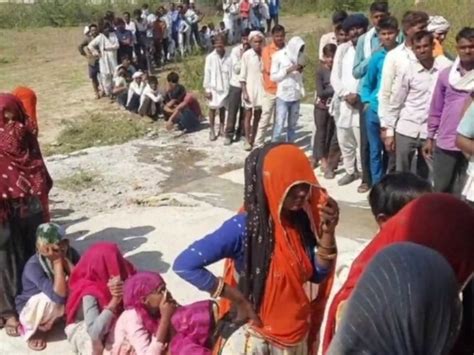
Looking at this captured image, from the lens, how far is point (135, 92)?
12.6m

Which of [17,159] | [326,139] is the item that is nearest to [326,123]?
[326,139]

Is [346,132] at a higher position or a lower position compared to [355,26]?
lower

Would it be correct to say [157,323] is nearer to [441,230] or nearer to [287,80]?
[441,230]

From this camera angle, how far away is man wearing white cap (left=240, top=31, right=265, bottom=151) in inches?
355

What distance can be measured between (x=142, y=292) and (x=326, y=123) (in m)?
4.07

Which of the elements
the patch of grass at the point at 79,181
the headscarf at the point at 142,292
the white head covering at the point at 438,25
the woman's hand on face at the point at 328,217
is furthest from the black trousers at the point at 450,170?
the patch of grass at the point at 79,181

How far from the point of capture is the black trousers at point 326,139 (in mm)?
7801

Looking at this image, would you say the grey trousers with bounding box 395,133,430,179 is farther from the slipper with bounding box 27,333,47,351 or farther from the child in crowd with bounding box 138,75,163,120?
the child in crowd with bounding box 138,75,163,120

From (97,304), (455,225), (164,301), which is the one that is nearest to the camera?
(455,225)

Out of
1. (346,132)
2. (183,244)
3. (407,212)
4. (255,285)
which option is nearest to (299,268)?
(255,285)

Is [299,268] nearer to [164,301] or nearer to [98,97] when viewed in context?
[164,301]

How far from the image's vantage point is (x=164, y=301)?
13.9 feet

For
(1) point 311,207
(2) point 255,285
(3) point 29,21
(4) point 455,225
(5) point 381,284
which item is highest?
(5) point 381,284

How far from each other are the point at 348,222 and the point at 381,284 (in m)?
4.95
